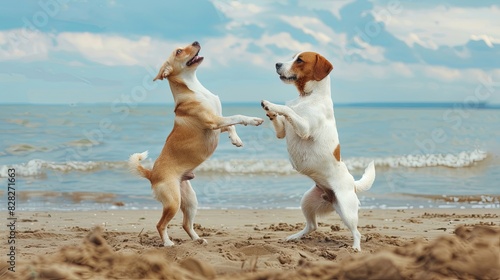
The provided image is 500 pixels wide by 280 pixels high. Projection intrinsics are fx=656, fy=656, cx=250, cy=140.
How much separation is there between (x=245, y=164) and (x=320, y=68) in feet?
29.5

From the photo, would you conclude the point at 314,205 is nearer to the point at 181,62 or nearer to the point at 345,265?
the point at 181,62

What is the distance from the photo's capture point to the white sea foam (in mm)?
14211

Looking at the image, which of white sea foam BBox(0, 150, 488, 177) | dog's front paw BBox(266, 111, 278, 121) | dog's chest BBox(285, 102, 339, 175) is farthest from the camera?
white sea foam BBox(0, 150, 488, 177)

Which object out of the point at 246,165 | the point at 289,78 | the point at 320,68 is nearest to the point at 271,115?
the point at 289,78

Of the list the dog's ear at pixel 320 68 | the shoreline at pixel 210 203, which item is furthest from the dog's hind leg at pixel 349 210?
the shoreline at pixel 210 203

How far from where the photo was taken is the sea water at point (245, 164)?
11.3 metres

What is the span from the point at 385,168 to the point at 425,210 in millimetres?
5785

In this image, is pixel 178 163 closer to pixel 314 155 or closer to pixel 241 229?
pixel 314 155

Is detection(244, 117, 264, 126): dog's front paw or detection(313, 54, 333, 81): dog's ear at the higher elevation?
detection(313, 54, 333, 81): dog's ear

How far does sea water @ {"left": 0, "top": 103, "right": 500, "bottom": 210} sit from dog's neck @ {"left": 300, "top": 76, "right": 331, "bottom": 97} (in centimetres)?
470

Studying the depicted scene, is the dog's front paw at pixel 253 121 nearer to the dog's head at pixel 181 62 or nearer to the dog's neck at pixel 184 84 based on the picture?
the dog's neck at pixel 184 84

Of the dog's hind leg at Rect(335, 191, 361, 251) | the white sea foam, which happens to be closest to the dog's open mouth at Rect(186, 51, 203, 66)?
the dog's hind leg at Rect(335, 191, 361, 251)

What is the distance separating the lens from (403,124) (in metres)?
25.3

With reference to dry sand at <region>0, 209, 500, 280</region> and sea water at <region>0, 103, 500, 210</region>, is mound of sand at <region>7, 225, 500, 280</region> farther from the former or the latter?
sea water at <region>0, 103, 500, 210</region>
